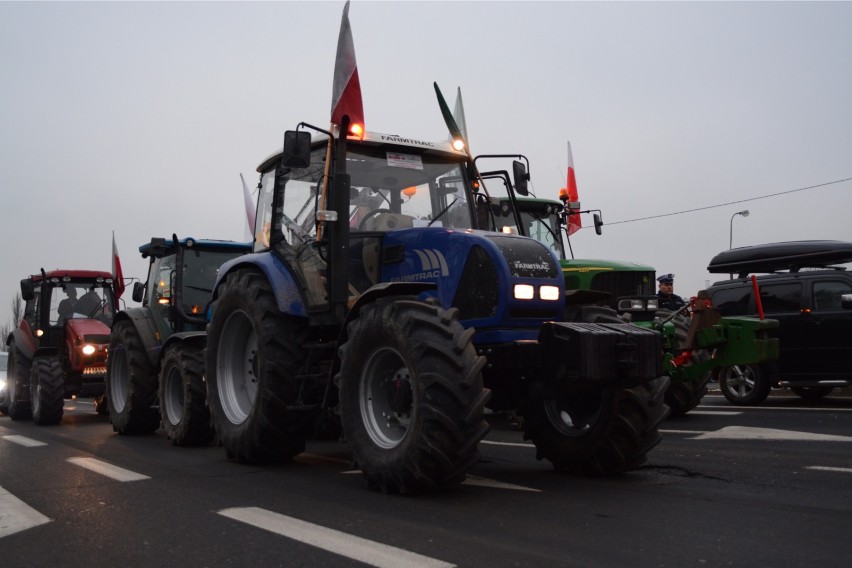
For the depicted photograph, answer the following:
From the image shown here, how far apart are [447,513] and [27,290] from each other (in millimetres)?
12131

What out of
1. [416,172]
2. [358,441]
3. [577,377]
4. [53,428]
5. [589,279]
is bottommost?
[53,428]

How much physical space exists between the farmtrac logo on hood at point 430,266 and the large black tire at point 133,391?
5.62m

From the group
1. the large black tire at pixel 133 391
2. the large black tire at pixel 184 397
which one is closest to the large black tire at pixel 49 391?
the large black tire at pixel 133 391

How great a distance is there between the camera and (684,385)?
11.1 m

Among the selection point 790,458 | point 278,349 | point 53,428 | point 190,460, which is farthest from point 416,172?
point 53,428

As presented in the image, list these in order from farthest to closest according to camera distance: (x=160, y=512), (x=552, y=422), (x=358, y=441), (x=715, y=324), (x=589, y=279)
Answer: (x=589, y=279), (x=715, y=324), (x=552, y=422), (x=358, y=441), (x=160, y=512)

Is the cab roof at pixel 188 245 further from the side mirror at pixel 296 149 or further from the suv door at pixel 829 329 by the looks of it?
the suv door at pixel 829 329

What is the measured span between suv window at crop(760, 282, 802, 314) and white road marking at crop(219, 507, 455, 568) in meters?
10.4

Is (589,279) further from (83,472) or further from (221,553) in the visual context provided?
(221,553)

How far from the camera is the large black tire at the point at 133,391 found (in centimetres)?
1086

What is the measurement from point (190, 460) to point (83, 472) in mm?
1042

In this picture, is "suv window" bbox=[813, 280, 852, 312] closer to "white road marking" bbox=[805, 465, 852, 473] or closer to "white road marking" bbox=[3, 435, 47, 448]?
"white road marking" bbox=[805, 465, 852, 473]

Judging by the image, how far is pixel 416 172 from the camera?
7.35 metres

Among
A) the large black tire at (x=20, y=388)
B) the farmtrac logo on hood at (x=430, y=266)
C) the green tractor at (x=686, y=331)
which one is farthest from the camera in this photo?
the large black tire at (x=20, y=388)
